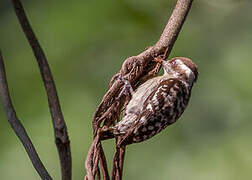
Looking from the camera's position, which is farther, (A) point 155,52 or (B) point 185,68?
(B) point 185,68

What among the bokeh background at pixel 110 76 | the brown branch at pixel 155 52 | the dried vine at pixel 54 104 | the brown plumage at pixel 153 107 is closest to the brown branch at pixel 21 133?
the dried vine at pixel 54 104

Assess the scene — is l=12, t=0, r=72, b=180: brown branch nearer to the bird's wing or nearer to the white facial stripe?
the bird's wing

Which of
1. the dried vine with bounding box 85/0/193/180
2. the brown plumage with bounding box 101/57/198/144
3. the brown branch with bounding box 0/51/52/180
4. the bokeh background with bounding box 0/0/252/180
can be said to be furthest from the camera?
the bokeh background with bounding box 0/0/252/180

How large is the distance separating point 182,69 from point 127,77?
735 mm

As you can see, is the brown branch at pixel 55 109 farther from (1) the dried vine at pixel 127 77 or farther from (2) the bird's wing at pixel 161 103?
(2) the bird's wing at pixel 161 103

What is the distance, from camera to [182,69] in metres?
4.26

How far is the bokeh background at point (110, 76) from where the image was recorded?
496 centimetres

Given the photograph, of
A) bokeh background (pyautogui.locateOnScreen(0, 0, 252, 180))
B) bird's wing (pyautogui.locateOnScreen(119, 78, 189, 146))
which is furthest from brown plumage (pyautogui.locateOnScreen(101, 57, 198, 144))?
bokeh background (pyautogui.locateOnScreen(0, 0, 252, 180))

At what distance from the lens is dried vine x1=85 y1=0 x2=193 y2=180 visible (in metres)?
3.19

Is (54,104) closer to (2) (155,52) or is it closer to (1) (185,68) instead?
(2) (155,52)

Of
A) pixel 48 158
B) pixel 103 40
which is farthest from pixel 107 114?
pixel 103 40

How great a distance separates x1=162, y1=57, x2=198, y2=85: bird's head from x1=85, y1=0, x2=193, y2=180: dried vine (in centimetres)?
36

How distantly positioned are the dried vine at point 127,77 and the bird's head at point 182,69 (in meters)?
0.36

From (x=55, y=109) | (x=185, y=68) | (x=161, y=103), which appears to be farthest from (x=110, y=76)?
(x=55, y=109)
